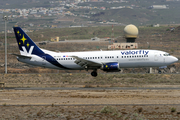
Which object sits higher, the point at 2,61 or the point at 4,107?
the point at 2,61

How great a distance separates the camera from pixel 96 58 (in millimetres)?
47562

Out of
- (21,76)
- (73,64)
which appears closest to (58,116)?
(73,64)

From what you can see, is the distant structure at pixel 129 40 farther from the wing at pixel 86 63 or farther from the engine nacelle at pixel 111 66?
the engine nacelle at pixel 111 66

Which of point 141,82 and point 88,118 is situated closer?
point 88,118

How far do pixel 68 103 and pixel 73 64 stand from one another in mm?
17419

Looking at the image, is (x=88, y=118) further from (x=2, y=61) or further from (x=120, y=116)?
(x=2, y=61)

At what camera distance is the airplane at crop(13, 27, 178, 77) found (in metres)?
46.4

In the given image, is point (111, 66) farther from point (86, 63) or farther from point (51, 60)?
point (51, 60)

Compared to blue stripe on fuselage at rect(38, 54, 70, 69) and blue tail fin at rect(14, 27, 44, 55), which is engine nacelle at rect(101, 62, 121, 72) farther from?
blue tail fin at rect(14, 27, 44, 55)

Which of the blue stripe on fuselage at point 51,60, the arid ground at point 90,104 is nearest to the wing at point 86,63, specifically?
the blue stripe on fuselage at point 51,60

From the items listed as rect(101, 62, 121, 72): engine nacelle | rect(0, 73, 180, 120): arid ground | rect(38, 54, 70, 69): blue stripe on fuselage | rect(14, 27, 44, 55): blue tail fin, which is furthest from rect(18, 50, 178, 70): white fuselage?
rect(0, 73, 180, 120): arid ground

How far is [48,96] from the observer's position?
3625 centimetres

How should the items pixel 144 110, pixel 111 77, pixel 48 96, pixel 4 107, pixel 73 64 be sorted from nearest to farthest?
pixel 144 110 < pixel 4 107 < pixel 48 96 < pixel 73 64 < pixel 111 77

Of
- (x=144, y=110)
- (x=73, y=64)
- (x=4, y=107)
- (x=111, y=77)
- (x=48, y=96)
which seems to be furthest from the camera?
(x=111, y=77)
